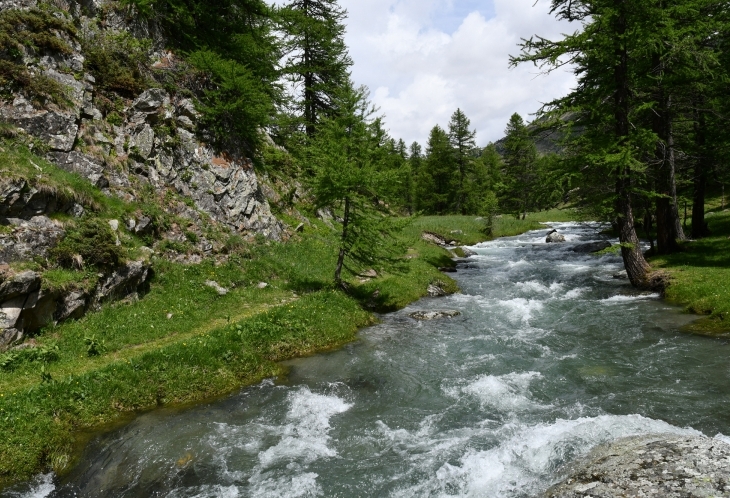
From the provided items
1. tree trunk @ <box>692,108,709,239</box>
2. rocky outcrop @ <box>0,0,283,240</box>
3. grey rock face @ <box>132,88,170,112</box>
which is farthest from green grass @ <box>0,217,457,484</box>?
tree trunk @ <box>692,108,709,239</box>

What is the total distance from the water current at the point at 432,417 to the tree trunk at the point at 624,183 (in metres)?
4.75

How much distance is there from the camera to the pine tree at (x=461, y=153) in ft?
236

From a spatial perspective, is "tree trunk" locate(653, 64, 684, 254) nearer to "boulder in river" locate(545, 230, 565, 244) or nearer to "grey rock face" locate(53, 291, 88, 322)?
"boulder in river" locate(545, 230, 565, 244)

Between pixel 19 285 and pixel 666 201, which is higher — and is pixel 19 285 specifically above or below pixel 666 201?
below

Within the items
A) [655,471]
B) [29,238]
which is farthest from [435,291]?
[29,238]

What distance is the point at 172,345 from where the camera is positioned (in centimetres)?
1268

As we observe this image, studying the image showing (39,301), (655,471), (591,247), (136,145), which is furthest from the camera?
(591,247)

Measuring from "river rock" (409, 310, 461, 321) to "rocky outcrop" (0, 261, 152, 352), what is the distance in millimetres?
11746

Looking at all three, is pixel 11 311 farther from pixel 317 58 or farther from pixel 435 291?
pixel 317 58

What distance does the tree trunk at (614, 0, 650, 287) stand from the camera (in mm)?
19578

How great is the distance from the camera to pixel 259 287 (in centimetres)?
1916

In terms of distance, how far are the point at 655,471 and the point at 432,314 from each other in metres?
12.9

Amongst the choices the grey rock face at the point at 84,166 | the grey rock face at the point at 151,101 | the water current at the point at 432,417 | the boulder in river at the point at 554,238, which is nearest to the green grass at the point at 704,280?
the water current at the point at 432,417

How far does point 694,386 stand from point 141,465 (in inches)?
515
